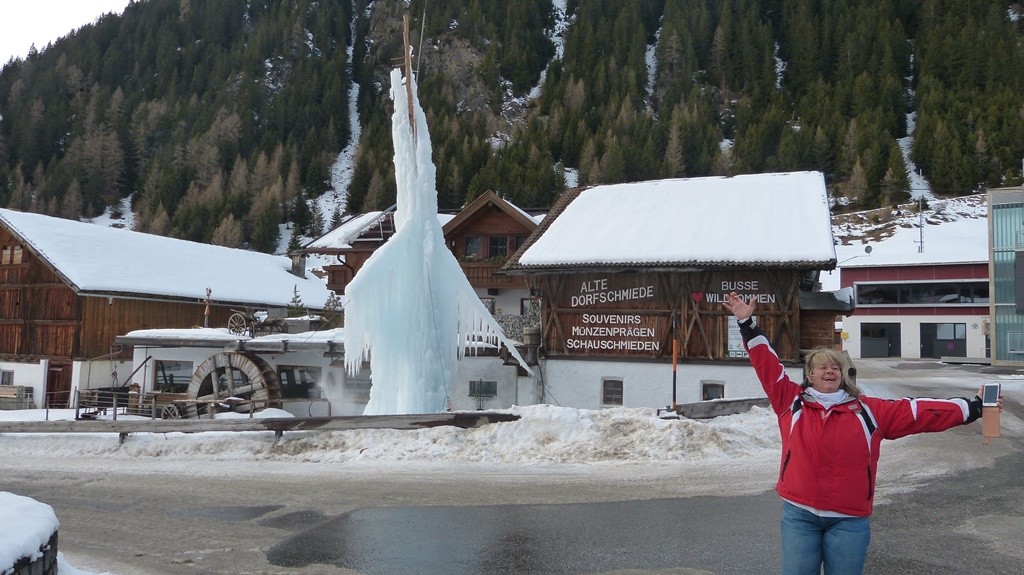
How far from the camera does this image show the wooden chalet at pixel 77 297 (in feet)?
92.0

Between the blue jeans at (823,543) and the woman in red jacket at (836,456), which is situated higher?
the woman in red jacket at (836,456)

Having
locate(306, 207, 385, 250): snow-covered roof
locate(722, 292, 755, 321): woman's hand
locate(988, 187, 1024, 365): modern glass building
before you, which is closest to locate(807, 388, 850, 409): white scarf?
locate(722, 292, 755, 321): woman's hand

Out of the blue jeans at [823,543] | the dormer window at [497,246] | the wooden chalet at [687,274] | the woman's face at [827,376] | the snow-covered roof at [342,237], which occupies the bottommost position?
the blue jeans at [823,543]

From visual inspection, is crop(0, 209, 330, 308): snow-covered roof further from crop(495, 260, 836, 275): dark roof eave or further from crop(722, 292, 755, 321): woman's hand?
crop(722, 292, 755, 321): woman's hand

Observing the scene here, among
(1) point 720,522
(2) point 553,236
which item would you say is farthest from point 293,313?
(1) point 720,522

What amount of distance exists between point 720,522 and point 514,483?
3.16m

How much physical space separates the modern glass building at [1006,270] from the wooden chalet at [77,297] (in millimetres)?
33996

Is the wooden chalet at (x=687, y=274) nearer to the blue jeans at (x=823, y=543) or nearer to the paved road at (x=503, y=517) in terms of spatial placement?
the paved road at (x=503, y=517)

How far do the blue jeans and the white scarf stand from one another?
2.15 ft

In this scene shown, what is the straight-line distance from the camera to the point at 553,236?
2180cm

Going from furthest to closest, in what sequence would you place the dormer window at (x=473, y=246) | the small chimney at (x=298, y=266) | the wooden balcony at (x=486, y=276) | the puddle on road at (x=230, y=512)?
the small chimney at (x=298, y=266), the dormer window at (x=473, y=246), the wooden balcony at (x=486, y=276), the puddle on road at (x=230, y=512)

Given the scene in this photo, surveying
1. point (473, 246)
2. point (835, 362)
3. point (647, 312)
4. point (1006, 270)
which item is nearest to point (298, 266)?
point (473, 246)

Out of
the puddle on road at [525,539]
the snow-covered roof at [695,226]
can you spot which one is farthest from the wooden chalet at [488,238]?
the puddle on road at [525,539]

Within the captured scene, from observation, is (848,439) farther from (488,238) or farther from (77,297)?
(77,297)
